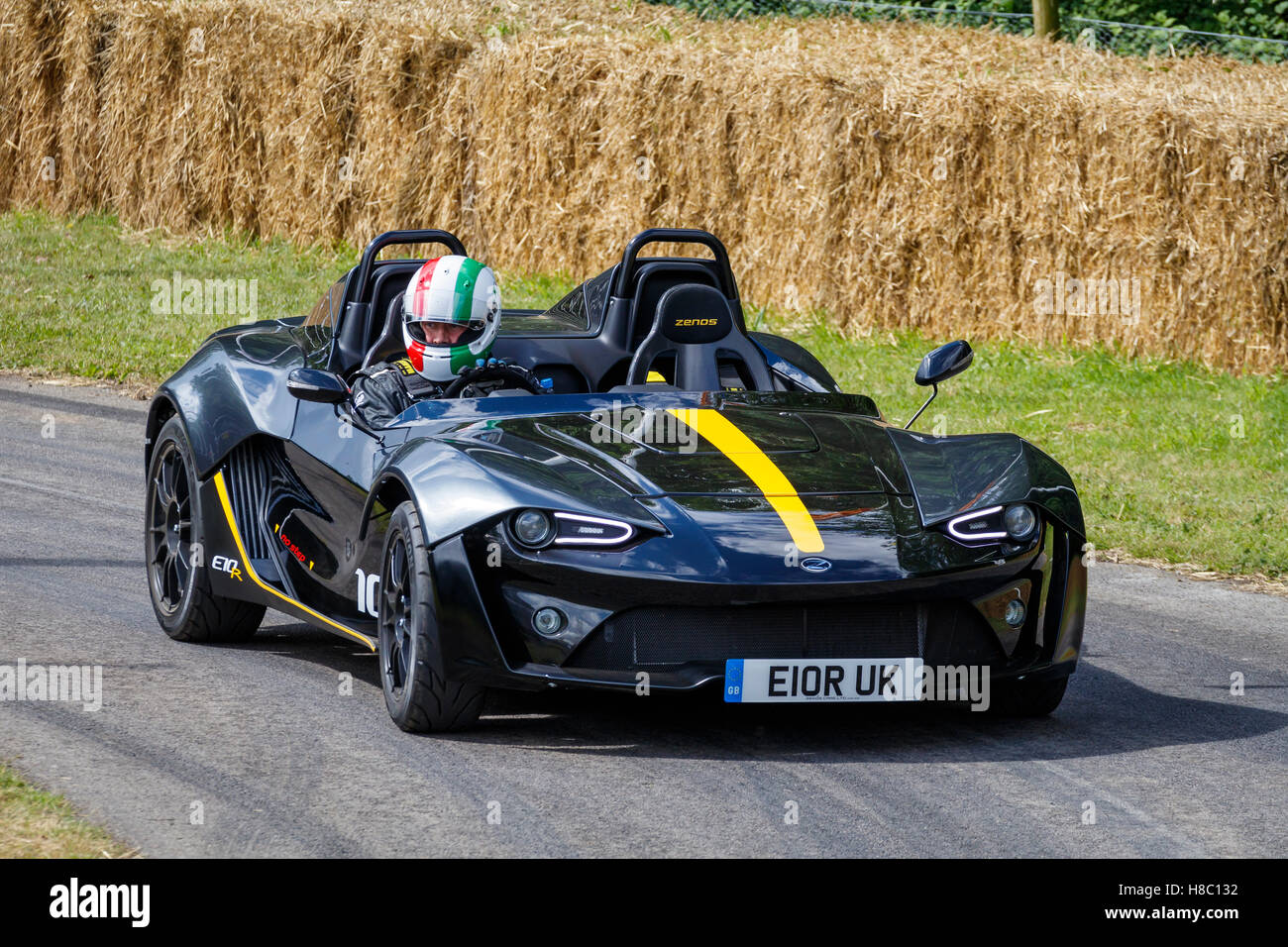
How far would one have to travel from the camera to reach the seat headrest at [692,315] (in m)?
7.71

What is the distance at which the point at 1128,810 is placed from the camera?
18.1 ft

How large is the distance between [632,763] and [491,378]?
76.9 inches

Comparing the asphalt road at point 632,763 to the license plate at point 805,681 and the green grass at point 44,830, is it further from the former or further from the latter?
the license plate at point 805,681

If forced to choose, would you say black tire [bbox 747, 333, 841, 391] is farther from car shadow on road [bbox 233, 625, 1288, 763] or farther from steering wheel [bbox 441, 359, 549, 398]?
car shadow on road [bbox 233, 625, 1288, 763]

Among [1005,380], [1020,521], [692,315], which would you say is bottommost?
[1005,380]

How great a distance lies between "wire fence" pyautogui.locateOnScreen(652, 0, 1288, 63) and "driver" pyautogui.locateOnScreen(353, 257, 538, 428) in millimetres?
13892

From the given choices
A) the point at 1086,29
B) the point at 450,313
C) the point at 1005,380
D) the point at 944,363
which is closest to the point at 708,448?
the point at 944,363

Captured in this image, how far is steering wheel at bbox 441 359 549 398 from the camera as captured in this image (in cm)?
722

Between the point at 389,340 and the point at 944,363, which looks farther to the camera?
the point at 389,340

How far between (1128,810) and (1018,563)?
0.92 meters

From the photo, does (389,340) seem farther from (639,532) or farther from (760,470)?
(639,532)

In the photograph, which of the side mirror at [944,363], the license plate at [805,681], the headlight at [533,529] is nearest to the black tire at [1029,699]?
the license plate at [805,681]

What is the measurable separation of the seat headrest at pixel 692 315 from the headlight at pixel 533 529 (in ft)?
6.57

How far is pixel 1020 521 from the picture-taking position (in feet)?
20.3
